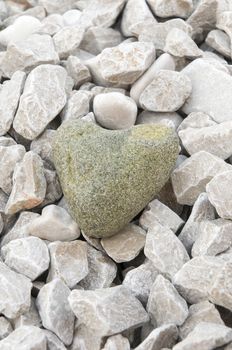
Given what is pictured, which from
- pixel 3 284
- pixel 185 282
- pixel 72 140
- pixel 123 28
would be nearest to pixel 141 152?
pixel 72 140

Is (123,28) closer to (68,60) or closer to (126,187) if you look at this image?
(68,60)

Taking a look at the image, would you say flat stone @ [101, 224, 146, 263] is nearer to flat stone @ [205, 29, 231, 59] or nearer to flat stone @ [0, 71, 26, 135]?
flat stone @ [0, 71, 26, 135]

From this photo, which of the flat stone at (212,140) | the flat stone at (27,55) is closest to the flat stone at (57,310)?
the flat stone at (212,140)

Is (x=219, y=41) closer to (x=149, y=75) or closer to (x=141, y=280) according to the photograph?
(x=149, y=75)

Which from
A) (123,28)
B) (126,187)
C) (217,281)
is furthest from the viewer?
(123,28)

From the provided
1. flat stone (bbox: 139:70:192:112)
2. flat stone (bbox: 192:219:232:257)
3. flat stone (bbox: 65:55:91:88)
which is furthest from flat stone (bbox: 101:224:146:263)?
flat stone (bbox: 65:55:91:88)

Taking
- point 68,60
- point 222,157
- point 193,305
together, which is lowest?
point 193,305
